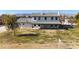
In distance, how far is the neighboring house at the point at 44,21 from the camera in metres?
3.17

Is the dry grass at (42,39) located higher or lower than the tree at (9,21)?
lower

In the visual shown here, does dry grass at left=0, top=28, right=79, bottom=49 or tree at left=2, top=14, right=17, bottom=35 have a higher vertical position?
tree at left=2, top=14, right=17, bottom=35

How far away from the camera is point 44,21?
320 cm

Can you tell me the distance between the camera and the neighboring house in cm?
317

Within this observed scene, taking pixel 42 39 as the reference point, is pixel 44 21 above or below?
above

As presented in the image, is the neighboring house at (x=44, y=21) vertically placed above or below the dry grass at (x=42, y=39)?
above

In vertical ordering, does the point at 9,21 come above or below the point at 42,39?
above

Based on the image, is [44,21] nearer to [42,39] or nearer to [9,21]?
[42,39]

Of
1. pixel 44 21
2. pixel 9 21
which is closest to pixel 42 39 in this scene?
pixel 44 21
